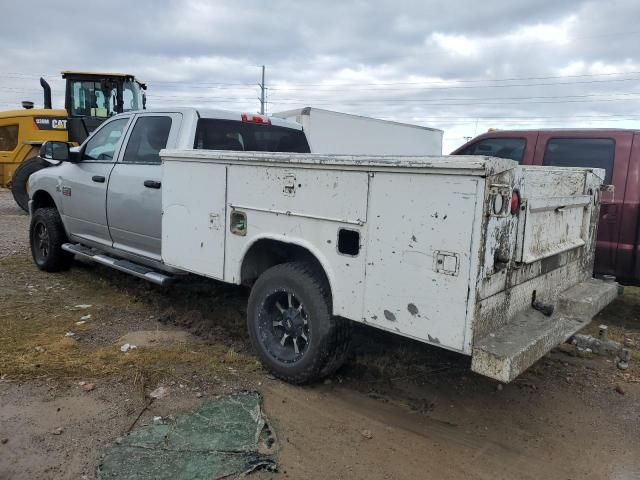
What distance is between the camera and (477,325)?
2.88 metres

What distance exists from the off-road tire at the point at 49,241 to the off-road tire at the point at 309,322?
3882 mm

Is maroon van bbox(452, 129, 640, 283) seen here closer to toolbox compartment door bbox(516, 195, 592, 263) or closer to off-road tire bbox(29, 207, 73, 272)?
toolbox compartment door bbox(516, 195, 592, 263)

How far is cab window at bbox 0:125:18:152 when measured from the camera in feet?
42.4

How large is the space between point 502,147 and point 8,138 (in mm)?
11591

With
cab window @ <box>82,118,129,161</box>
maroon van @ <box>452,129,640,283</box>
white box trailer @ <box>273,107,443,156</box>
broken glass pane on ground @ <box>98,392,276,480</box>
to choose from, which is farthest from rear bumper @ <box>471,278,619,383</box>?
white box trailer @ <box>273,107,443,156</box>

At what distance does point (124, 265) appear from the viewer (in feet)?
18.0

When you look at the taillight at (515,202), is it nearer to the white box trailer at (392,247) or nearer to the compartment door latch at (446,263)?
the white box trailer at (392,247)

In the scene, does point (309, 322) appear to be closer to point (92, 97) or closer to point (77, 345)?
point (77, 345)

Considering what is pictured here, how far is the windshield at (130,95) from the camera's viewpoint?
12.9 meters

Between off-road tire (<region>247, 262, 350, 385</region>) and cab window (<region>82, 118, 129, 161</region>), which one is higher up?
cab window (<region>82, 118, 129, 161</region>)

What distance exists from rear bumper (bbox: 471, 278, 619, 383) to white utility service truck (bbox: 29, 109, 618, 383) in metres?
0.01

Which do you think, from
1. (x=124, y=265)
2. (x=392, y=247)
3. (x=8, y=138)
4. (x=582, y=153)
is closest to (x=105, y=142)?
(x=124, y=265)

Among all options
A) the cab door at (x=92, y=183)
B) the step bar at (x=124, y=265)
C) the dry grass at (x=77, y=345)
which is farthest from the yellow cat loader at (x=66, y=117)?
the dry grass at (x=77, y=345)

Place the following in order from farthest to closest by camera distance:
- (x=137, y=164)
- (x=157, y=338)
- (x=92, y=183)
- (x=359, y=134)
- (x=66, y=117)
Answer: (x=359, y=134) → (x=66, y=117) → (x=92, y=183) → (x=137, y=164) → (x=157, y=338)
